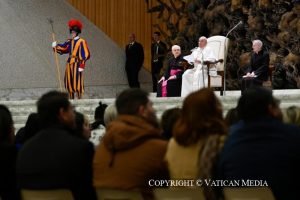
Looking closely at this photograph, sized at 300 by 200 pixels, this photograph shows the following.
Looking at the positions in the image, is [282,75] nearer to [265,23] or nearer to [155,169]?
[265,23]

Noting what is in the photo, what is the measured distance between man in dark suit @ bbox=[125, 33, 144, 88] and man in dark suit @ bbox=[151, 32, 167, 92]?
276 mm

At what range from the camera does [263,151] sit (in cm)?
482

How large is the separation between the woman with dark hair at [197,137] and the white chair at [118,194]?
26 centimetres

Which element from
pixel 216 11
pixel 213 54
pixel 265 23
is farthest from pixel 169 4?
pixel 213 54

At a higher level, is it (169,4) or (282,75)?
(169,4)

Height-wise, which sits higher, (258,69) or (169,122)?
(169,122)

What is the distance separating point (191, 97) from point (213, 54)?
877 centimetres

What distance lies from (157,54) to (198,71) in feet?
17.9

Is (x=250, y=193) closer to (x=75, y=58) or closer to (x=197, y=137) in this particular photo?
(x=197, y=137)

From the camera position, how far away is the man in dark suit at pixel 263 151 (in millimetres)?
4781

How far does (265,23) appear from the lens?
16453 mm

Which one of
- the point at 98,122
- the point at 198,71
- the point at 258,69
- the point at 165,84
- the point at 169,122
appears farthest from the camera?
the point at 165,84

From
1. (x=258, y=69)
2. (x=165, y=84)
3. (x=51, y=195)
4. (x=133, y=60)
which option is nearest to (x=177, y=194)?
(x=51, y=195)

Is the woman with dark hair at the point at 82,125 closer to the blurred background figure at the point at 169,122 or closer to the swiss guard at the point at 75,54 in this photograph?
the blurred background figure at the point at 169,122
